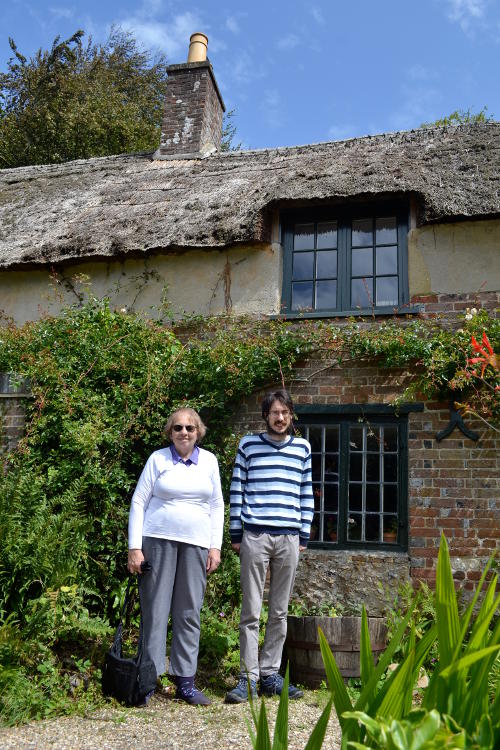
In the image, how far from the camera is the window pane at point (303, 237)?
725 cm

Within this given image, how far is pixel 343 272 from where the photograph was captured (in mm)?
7008

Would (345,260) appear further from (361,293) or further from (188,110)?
(188,110)

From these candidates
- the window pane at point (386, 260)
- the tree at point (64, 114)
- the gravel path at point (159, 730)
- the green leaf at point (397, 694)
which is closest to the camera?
the green leaf at point (397, 694)

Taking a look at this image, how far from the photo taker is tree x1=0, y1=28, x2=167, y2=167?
53.2 feet

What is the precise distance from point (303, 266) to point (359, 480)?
2.37 m

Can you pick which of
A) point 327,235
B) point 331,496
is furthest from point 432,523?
point 327,235

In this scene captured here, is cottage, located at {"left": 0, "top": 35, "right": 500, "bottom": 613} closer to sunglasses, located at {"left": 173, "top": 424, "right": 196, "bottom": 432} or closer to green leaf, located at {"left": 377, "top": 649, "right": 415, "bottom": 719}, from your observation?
sunglasses, located at {"left": 173, "top": 424, "right": 196, "bottom": 432}

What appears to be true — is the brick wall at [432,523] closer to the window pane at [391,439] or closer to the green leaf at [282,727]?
the window pane at [391,439]

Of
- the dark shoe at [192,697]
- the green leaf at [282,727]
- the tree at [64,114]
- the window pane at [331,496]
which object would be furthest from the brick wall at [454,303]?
the tree at [64,114]

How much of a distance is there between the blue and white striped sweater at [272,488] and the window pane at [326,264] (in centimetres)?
296

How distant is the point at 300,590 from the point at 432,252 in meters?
3.50

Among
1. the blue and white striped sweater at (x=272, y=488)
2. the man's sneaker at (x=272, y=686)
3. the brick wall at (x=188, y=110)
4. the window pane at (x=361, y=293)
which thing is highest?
the brick wall at (x=188, y=110)

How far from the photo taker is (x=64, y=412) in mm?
6395

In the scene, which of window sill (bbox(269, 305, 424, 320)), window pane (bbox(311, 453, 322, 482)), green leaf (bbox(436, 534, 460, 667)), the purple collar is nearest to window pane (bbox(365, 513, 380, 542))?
window pane (bbox(311, 453, 322, 482))
